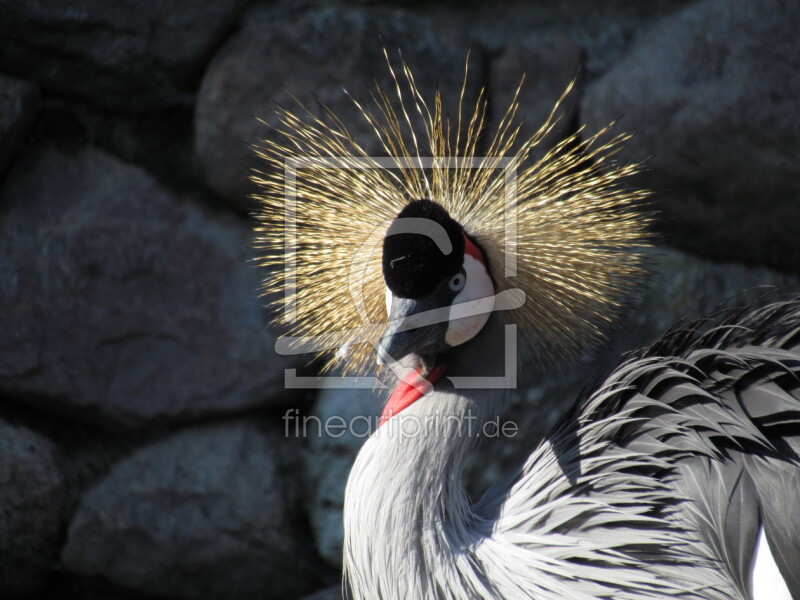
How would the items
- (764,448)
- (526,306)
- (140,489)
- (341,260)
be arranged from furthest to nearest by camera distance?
(140,489), (341,260), (526,306), (764,448)

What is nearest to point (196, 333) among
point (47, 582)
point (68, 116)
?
point (68, 116)

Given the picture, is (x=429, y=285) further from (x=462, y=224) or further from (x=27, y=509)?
(x=27, y=509)

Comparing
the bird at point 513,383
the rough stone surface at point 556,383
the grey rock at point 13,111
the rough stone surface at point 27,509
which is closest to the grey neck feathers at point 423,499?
the bird at point 513,383

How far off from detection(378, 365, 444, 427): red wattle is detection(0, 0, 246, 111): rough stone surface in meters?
0.71

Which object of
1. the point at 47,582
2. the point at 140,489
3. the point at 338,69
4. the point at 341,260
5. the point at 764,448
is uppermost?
the point at 338,69

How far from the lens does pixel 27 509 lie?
1.50m

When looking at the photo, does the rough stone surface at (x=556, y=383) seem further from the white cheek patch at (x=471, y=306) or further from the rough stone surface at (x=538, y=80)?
the white cheek patch at (x=471, y=306)

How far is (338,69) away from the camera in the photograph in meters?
1.42

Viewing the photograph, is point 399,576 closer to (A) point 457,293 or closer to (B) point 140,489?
(A) point 457,293

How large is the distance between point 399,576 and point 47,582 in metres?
0.87

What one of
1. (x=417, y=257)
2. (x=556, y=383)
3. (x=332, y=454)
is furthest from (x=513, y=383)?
(x=332, y=454)

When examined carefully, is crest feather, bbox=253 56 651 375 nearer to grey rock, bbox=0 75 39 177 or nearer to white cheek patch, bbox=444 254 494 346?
white cheek patch, bbox=444 254 494 346

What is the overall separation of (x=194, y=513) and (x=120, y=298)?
389mm

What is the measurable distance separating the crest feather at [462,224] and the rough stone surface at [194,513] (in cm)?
33
